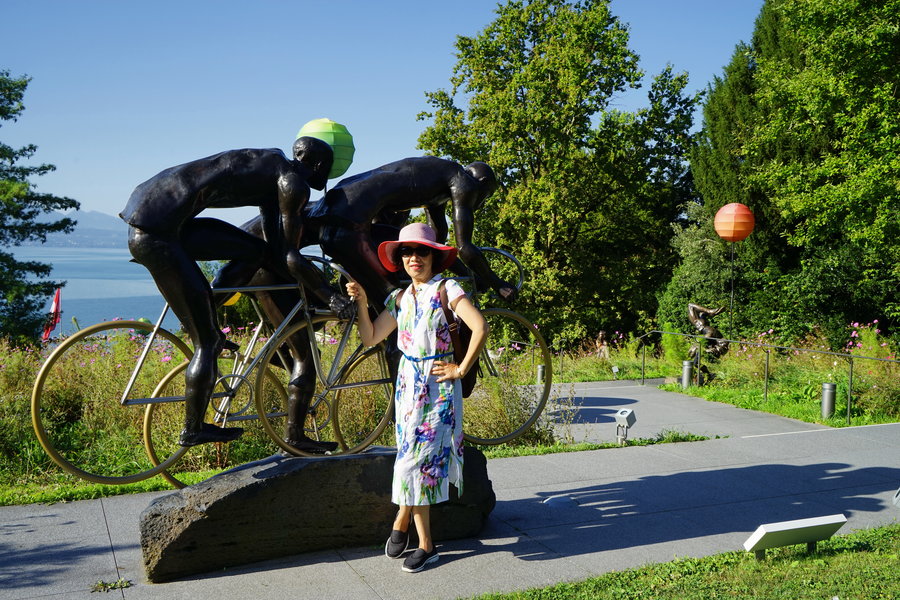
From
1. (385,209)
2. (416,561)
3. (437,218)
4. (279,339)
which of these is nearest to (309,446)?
(279,339)

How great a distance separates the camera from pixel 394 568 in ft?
14.5

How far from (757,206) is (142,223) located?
18.2m

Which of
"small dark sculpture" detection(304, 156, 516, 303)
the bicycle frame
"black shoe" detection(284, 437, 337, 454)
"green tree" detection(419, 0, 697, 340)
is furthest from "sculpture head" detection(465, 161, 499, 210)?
"green tree" detection(419, 0, 697, 340)

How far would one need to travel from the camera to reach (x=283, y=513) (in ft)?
14.8

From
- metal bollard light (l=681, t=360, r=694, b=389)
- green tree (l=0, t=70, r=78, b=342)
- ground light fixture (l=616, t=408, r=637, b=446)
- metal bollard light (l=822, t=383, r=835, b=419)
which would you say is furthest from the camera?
green tree (l=0, t=70, r=78, b=342)

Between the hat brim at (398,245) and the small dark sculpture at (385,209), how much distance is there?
7.2 inches

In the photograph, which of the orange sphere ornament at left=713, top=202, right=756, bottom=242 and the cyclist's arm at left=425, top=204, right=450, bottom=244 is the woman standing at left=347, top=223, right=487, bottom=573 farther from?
the orange sphere ornament at left=713, top=202, right=756, bottom=242

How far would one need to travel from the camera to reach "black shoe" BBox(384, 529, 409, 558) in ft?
14.9

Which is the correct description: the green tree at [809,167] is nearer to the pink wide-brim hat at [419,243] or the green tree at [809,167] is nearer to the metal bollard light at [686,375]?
the metal bollard light at [686,375]

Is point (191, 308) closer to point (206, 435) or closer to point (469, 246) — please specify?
point (206, 435)

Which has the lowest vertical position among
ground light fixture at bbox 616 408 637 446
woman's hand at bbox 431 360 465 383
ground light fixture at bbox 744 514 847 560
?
ground light fixture at bbox 744 514 847 560

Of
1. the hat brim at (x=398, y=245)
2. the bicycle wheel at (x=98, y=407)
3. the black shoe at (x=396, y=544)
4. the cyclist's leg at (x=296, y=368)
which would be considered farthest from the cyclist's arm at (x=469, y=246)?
the bicycle wheel at (x=98, y=407)

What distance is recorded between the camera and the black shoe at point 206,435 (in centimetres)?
428

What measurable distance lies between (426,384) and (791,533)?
7.57 feet
